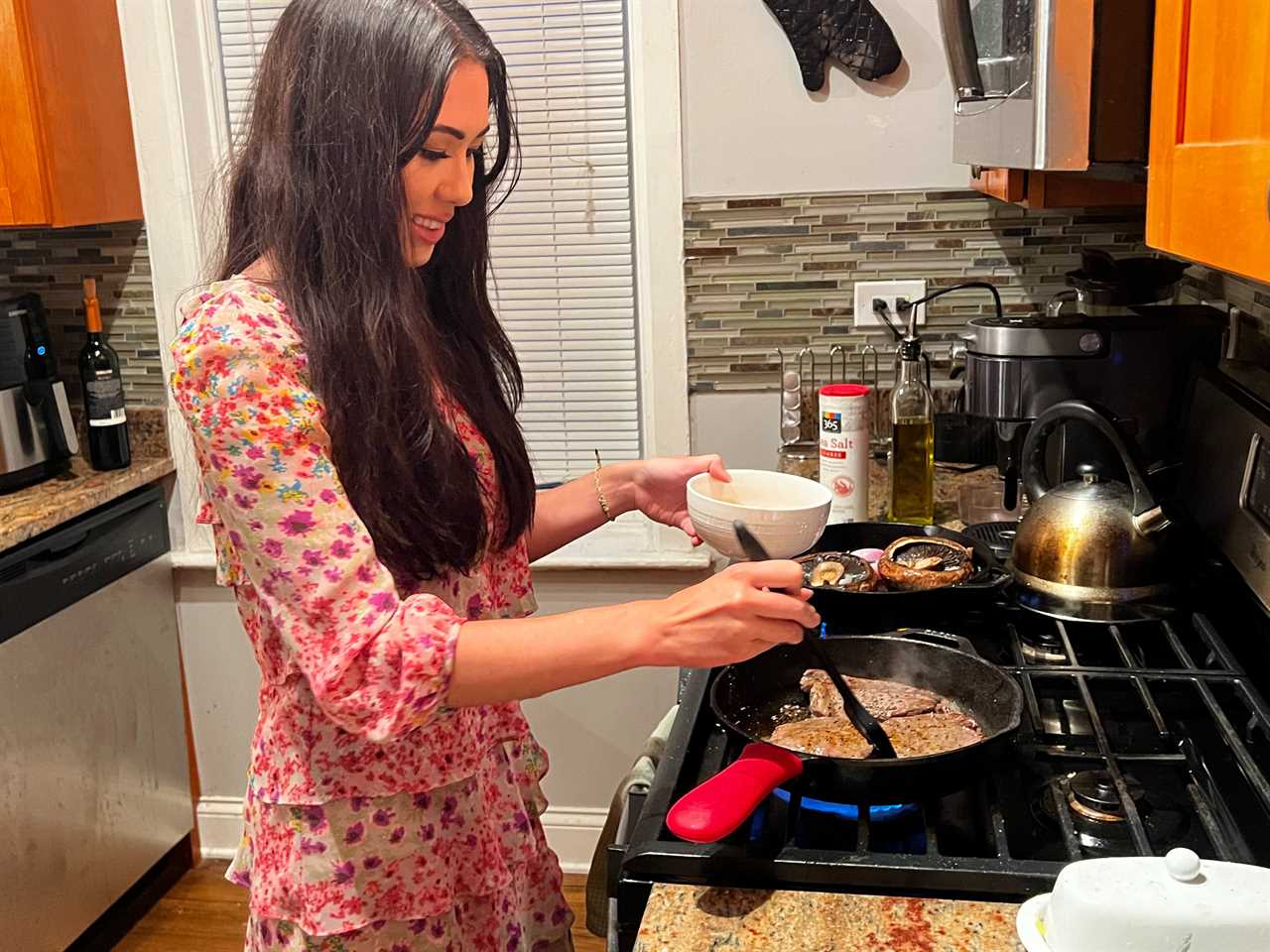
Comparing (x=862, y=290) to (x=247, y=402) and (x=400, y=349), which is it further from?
(x=247, y=402)

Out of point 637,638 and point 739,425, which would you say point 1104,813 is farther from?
point 739,425

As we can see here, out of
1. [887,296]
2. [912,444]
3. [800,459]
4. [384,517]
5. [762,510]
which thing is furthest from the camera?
[887,296]

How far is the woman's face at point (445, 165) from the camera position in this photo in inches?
46.8

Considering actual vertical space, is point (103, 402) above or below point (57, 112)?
below

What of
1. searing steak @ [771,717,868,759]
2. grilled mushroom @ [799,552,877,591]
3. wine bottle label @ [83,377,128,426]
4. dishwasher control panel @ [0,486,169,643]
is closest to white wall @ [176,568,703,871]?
dishwasher control panel @ [0,486,169,643]

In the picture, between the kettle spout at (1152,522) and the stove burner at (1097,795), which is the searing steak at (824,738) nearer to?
the stove burner at (1097,795)

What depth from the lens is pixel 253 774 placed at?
1277mm

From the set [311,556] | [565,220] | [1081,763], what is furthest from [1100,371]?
[565,220]

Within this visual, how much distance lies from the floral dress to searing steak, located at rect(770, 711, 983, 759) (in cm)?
34

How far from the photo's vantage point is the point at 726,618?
1.04 meters

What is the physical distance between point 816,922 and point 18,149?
2.29 metres

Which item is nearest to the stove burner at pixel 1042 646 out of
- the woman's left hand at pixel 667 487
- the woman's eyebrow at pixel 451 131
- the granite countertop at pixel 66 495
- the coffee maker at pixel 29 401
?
the woman's left hand at pixel 667 487

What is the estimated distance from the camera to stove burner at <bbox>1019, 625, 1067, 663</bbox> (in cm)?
145

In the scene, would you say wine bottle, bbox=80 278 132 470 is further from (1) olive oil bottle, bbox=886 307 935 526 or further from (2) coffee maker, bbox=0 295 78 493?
(1) olive oil bottle, bbox=886 307 935 526
